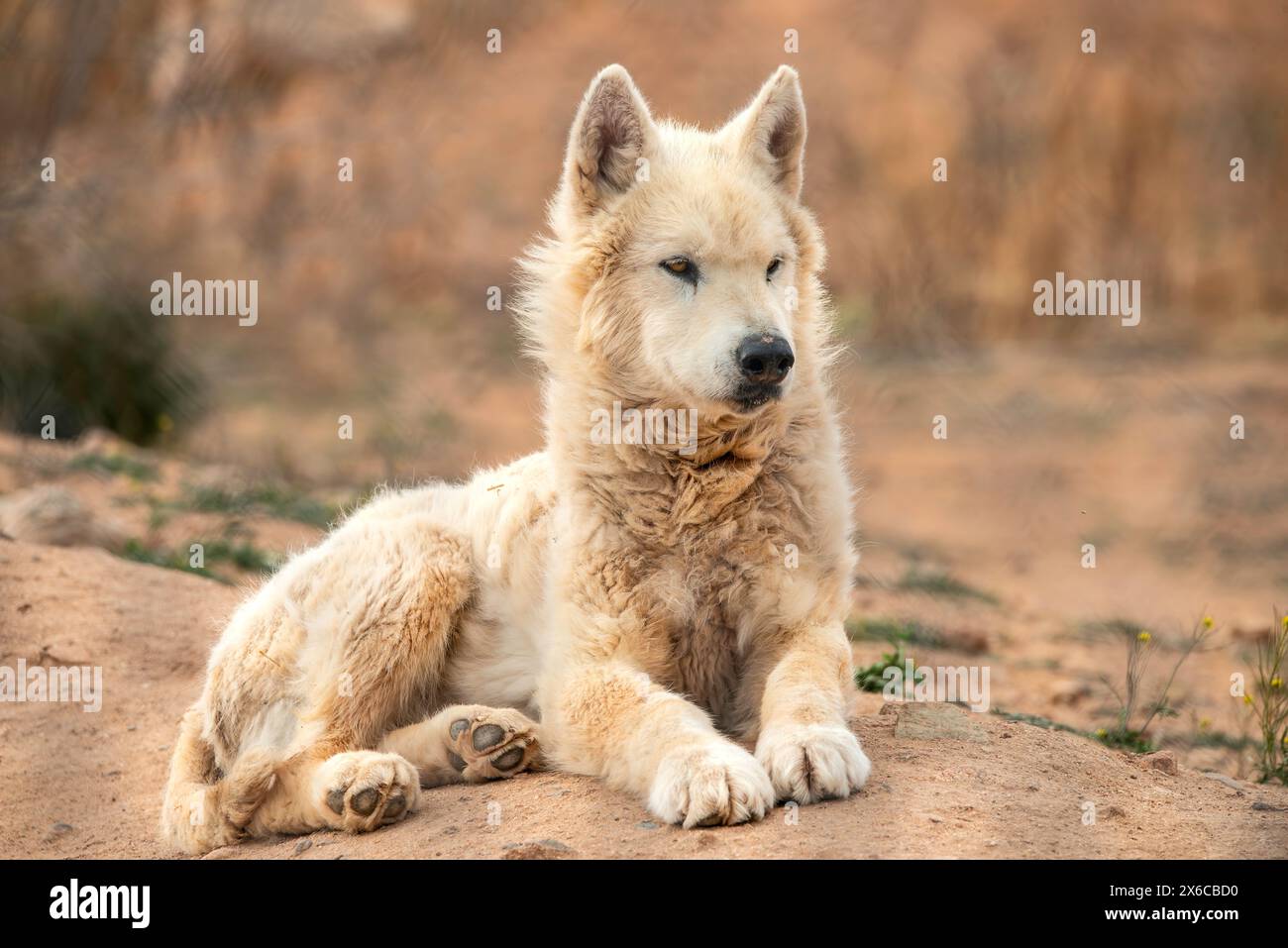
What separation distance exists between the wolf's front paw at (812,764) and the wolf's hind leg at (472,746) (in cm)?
104

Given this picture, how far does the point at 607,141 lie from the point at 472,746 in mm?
2421

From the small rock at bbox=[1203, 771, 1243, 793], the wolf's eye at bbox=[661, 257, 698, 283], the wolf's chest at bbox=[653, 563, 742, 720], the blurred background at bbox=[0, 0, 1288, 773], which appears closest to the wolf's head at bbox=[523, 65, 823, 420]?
the wolf's eye at bbox=[661, 257, 698, 283]

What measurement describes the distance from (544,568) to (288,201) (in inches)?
577

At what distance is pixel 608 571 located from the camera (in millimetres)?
5215

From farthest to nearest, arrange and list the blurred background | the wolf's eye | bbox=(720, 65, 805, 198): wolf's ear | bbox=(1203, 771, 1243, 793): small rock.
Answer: the blurred background, bbox=(720, 65, 805, 198): wolf's ear, bbox=(1203, 771, 1243, 793): small rock, the wolf's eye

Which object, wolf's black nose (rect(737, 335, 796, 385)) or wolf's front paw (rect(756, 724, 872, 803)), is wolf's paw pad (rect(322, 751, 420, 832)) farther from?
wolf's black nose (rect(737, 335, 796, 385))

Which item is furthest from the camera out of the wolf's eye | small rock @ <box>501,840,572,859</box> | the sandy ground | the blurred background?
the blurred background

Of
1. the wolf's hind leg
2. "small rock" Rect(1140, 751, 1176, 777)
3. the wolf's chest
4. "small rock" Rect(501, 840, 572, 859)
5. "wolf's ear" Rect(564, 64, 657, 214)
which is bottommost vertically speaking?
"small rock" Rect(1140, 751, 1176, 777)

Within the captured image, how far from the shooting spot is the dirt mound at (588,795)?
4277 millimetres

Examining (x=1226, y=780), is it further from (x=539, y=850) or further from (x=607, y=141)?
(x=607, y=141)

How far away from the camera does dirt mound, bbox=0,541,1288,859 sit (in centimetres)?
428

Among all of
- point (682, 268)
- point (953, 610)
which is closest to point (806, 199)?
point (953, 610)

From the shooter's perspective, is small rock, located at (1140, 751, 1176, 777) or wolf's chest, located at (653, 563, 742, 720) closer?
wolf's chest, located at (653, 563, 742, 720)

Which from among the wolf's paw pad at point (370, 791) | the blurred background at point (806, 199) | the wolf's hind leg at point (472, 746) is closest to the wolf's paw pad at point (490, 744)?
the wolf's hind leg at point (472, 746)
